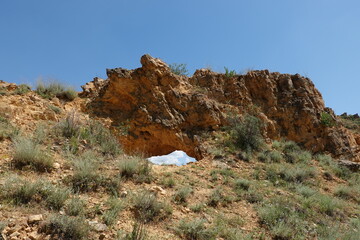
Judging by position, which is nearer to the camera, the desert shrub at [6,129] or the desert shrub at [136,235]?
the desert shrub at [136,235]

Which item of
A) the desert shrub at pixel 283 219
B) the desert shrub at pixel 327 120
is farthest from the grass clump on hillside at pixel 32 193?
the desert shrub at pixel 327 120

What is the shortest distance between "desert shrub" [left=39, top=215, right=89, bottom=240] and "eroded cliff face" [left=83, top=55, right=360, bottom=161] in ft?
16.5

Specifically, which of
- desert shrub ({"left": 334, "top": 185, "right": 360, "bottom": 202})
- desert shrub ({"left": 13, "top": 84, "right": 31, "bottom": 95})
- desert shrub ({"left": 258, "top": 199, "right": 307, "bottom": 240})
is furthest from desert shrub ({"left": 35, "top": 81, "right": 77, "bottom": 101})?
desert shrub ({"left": 334, "top": 185, "right": 360, "bottom": 202})

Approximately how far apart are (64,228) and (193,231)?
5.65ft

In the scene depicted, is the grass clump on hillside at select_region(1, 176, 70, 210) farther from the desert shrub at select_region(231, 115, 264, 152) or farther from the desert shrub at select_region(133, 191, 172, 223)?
the desert shrub at select_region(231, 115, 264, 152)

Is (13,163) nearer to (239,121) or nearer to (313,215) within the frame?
(313,215)

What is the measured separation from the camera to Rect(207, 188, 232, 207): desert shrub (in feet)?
16.1

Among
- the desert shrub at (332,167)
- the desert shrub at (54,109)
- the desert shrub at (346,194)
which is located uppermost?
the desert shrub at (54,109)

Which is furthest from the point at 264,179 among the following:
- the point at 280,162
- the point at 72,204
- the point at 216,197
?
the point at 72,204

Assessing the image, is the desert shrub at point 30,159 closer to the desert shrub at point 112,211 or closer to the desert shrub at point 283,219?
the desert shrub at point 112,211

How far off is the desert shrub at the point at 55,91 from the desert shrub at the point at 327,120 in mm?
9299

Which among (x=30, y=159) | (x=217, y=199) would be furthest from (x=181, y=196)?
(x=30, y=159)

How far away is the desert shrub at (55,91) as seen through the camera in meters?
8.30

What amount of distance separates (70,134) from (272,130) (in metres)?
7.03
